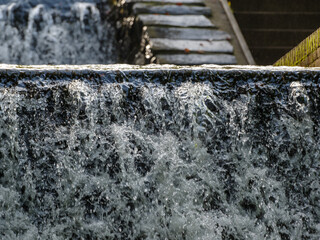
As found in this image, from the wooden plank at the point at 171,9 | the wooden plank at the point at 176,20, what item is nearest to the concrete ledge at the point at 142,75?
the wooden plank at the point at 176,20

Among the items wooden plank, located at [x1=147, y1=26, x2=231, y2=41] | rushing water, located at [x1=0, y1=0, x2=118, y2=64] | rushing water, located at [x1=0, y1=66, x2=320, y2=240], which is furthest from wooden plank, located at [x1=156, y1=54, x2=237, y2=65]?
rushing water, located at [x1=0, y1=66, x2=320, y2=240]

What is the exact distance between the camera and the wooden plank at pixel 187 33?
5.50 metres

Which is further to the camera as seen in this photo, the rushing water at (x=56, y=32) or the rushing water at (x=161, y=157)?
the rushing water at (x=56, y=32)

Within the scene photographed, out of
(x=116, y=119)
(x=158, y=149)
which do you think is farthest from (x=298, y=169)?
(x=116, y=119)

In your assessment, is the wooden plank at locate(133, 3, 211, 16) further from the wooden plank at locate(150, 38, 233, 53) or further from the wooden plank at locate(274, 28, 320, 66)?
the wooden plank at locate(274, 28, 320, 66)

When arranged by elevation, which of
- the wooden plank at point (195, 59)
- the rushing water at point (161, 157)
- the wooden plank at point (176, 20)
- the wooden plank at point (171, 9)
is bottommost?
the rushing water at point (161, 157)

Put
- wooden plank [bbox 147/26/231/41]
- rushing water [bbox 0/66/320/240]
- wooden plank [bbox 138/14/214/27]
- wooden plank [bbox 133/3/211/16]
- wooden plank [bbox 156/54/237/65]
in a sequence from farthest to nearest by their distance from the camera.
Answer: wooden plank [bbox 133/3/211/16] → wooden plank [bbox 138/14/214/27] → wooden plank [bbox 147/26/231/41] → wooden plank [bbox 156/54/237/65] → rushing water [bbox 0/66/320/240]

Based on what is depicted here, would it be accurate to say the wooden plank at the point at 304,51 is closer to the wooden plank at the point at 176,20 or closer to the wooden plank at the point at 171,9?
the wooden plank at the point at 176,20

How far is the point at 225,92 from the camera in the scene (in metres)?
3.21

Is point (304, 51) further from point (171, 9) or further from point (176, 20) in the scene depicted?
point (171, 9)

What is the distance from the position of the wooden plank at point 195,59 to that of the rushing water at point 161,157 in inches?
80.0

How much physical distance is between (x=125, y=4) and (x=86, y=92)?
10.3 ft

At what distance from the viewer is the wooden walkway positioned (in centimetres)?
532

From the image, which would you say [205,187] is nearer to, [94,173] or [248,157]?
[248,157]
